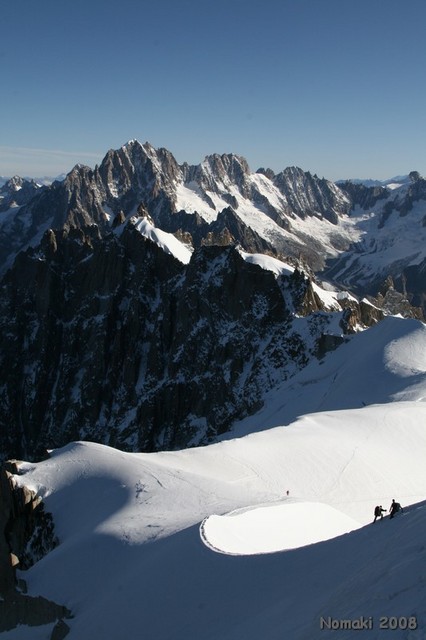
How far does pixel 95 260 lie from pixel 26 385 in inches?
1312

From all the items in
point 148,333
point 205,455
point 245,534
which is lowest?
point 205,455

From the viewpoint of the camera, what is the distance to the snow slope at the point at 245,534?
17641mm

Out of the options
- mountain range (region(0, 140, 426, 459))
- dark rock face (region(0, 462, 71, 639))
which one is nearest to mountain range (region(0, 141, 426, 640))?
dark rock face (region(0, 462, 71, 639))

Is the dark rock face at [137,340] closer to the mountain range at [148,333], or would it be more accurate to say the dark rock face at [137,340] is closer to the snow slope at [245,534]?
the mountain range at [148,333]

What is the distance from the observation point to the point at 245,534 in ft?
93.4

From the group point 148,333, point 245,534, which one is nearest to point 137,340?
point 148,333

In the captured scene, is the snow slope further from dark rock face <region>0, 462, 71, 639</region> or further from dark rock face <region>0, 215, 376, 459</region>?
dark rock face <region>0, 215, 376, 459</region>

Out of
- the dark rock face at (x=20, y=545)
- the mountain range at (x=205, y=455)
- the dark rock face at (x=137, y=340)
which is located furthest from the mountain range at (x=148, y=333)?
the dark rock face at (x=20, y=545)

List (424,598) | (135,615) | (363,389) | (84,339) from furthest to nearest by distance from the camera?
(84,339)
(363,389)
(135,615)
(424,598)

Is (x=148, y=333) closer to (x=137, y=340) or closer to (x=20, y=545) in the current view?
(x=137, y=340)

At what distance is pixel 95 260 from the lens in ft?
427

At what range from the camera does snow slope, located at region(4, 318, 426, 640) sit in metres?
17.6

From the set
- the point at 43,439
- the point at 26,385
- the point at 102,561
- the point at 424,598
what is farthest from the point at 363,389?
the point at 26,385

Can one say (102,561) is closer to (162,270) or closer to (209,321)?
(209,321)
